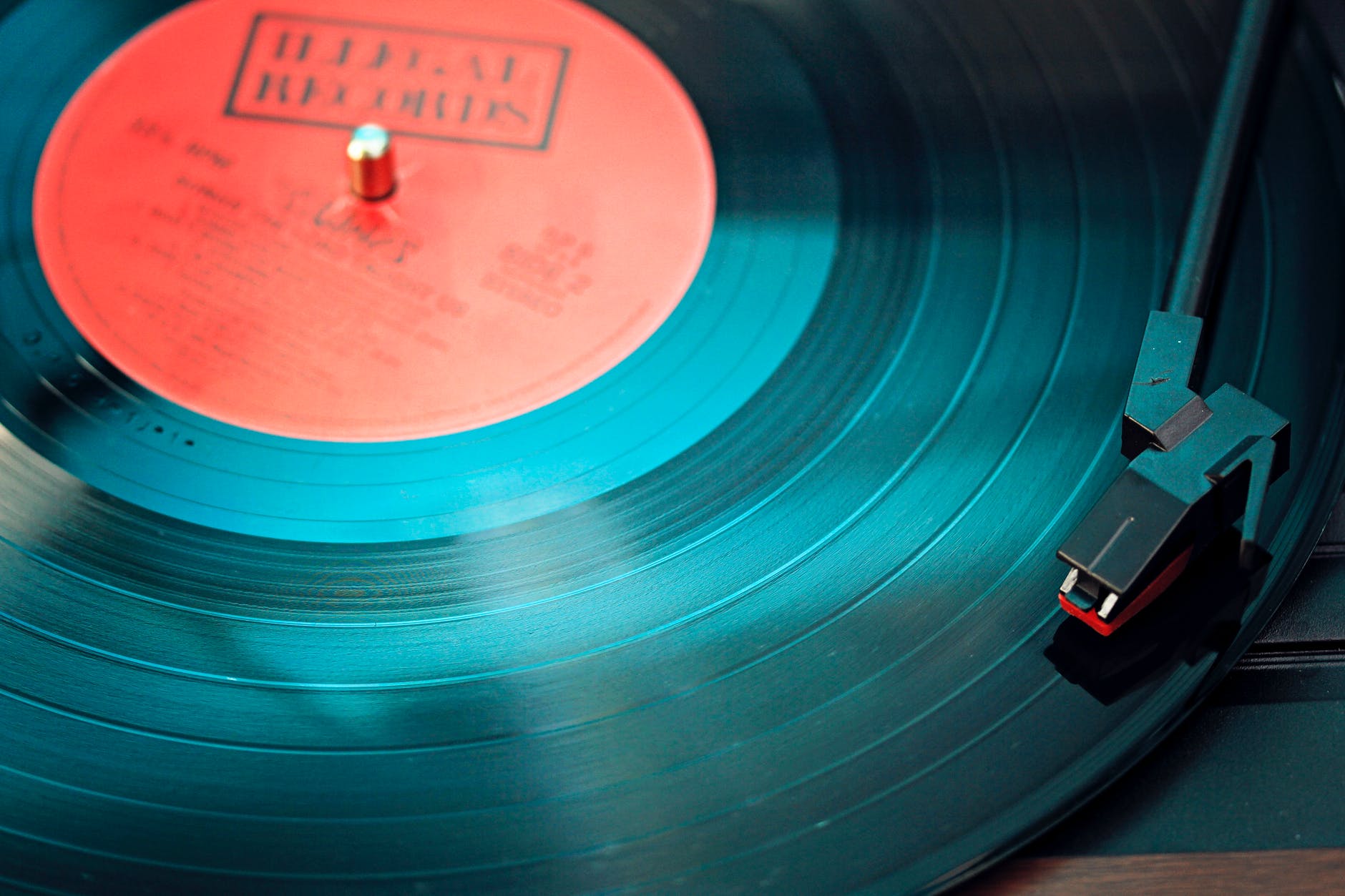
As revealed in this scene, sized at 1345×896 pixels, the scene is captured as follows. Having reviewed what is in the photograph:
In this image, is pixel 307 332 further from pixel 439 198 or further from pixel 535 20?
pixel 535 20

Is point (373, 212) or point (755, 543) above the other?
point (373, 212)

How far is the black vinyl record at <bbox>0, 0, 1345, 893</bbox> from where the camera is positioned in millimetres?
746

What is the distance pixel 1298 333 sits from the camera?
0.93m

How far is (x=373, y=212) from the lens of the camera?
1071 millimetres

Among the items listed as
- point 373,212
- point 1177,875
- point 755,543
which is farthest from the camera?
point 373,212

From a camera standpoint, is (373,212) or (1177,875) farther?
(373,212)

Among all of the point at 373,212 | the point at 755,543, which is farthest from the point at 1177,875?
the point at 373,212

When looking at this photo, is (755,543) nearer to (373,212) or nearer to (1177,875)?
(1177,875)

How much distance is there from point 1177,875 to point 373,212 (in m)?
0.77

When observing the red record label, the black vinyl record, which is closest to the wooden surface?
the black vinyl record

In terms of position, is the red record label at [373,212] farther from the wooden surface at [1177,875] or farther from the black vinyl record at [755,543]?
the wooden surface at [1177,875]

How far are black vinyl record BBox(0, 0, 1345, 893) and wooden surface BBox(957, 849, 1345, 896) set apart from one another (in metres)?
0.04

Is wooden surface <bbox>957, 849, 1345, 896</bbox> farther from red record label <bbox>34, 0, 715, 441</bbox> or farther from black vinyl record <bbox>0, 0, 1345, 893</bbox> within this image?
red record label <bbox>34, 0, 715, 441</bbox>

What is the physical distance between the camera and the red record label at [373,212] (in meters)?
0.99
